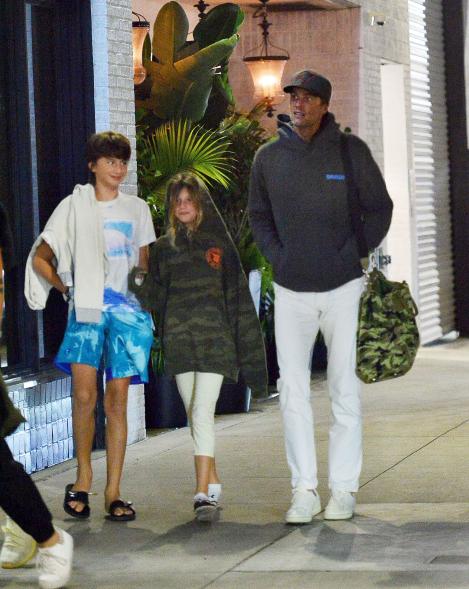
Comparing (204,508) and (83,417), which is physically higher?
(83,417)

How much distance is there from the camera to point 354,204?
7.12 m

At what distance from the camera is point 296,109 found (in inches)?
282

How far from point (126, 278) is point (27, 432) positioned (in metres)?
1.62

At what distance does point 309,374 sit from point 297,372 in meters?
0.06

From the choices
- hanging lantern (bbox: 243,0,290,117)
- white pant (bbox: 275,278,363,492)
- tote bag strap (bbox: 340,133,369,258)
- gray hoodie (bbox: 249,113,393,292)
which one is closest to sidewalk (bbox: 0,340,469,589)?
white pant (bbox: 275,278,363,492)

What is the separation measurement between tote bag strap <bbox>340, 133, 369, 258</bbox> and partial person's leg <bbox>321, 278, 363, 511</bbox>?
18 centimetres

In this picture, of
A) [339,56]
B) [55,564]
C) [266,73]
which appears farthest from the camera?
[339,56]

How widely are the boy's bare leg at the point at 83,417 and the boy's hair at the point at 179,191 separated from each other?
78 cm

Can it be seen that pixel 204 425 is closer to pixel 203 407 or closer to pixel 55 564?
pixel 203 407

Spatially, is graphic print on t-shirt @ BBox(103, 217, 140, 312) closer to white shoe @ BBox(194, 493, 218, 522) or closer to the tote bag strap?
white shoe @ BBox(194, 493, 218, 522)

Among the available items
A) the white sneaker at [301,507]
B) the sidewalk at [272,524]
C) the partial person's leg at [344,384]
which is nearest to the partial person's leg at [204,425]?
the sidewalk at [272,524]

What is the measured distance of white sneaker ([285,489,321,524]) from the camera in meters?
7.09

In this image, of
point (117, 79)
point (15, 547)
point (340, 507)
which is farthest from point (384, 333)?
point (117, 79)

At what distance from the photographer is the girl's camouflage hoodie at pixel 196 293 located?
24.4 feet
